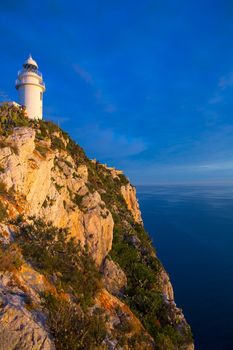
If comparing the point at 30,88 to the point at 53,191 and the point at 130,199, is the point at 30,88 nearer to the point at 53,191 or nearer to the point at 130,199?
the point at 53,191

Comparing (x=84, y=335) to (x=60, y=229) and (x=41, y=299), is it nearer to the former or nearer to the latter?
(x=41, y=299)

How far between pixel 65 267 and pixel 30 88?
23779mm

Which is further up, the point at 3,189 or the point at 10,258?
the point at 3,189

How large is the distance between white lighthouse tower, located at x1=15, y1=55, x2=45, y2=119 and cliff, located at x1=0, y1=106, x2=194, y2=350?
407 centimetres

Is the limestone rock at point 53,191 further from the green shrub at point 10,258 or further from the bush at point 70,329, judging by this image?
the bush at point 70,329

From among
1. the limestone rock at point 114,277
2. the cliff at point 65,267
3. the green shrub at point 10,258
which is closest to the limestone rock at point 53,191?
the cliff at point 65,267

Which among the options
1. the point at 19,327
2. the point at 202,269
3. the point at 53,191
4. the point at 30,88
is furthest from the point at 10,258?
the point at 202,269

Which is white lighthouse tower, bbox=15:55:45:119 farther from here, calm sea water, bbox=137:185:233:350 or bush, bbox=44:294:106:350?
calm sea water, bbox=137:185:233:350

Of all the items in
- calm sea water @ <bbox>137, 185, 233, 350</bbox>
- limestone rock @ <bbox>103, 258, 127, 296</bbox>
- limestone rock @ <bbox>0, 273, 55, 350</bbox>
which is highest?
limestone rock @ <bbox>0, 273, 55, 350</bbox>

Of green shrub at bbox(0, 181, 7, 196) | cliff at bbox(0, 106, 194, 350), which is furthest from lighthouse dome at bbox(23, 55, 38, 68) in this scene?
green shrub at bbox(0, 181, 7, 196)

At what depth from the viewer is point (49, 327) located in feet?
23.1

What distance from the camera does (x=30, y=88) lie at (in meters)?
29.1

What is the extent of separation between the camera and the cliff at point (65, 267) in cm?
725

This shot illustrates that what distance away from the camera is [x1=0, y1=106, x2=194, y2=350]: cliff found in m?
7.25
